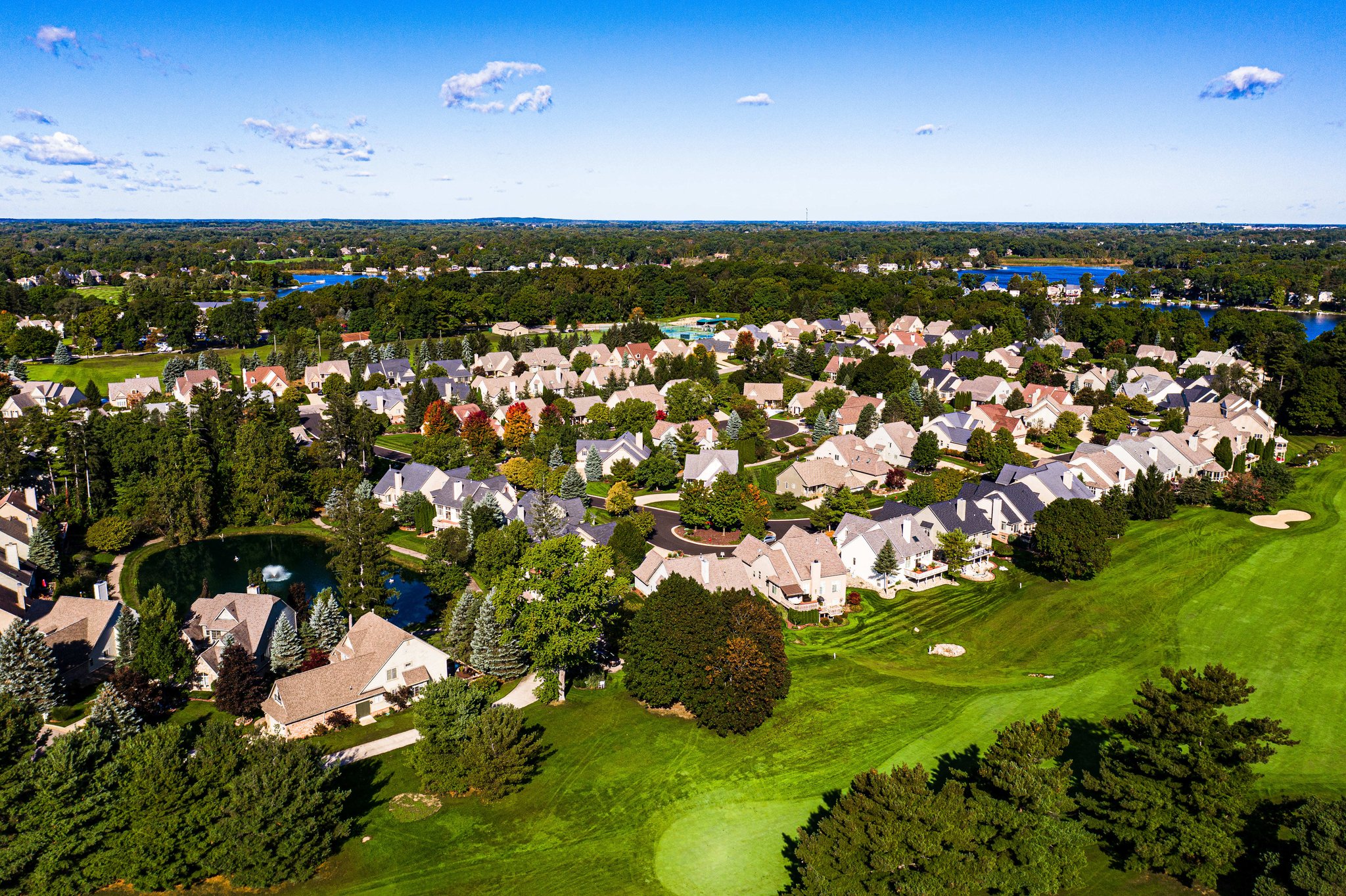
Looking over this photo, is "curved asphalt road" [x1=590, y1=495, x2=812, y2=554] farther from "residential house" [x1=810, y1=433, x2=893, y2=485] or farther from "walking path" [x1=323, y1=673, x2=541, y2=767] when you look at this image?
"walking path" [x1=323, y1=673, x2=541, y2=767]

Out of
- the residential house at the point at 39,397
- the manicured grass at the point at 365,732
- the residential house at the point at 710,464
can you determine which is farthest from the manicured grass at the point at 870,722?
the residential house at the point at 39,397

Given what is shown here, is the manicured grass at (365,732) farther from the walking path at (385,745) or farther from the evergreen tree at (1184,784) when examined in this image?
the evergreen tree at (1184,784)

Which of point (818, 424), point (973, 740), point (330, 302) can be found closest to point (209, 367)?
point (330, 302)

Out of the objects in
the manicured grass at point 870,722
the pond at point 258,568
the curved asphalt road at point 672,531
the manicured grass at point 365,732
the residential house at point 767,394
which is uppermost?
the residential house at point 767,394

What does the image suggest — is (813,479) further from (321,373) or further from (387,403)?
(321,373)

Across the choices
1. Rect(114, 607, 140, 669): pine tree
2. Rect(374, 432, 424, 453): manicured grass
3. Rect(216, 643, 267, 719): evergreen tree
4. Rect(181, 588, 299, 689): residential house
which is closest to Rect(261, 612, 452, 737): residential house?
Rect(216, 643, 267, 719): evergreen tree
